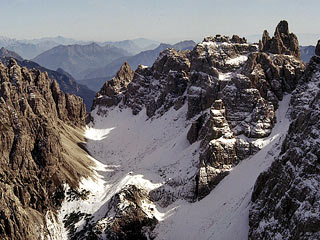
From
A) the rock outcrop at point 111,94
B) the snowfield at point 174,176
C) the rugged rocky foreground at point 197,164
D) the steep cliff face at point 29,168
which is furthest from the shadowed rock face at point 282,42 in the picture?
the rock outcrop at point 111,94

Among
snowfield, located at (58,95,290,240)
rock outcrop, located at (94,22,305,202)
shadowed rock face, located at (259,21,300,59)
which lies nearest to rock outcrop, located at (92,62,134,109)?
rock outcrop, located at (94,22,305,202)

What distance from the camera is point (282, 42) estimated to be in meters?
116

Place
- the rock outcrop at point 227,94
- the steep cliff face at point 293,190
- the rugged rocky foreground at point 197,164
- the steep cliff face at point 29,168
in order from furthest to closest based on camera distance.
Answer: the rock outcrop at point 227,94 < the steep cliff face at point 29,168 < the rugged rocky foreground at point 197,164 < the steep cliff face at point 293,190

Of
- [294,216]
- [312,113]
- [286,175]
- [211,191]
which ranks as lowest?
[211,191]

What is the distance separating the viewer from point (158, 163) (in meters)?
104

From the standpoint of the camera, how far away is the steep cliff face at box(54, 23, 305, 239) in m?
78.3

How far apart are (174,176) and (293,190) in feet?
151

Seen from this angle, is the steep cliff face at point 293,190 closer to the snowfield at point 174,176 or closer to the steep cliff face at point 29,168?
the snowfield at point 174,176

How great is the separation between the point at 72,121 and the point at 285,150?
11390 centimetres

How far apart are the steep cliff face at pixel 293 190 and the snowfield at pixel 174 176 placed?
6384 mm

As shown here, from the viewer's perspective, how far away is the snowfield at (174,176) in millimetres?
66500

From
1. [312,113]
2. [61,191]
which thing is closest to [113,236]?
[61,191]

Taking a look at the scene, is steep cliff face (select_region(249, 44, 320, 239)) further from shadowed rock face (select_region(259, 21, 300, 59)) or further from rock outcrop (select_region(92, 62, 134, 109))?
rock outcrop (select_region(92, 62, 134, 109))

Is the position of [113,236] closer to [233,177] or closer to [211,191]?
[211,191]
